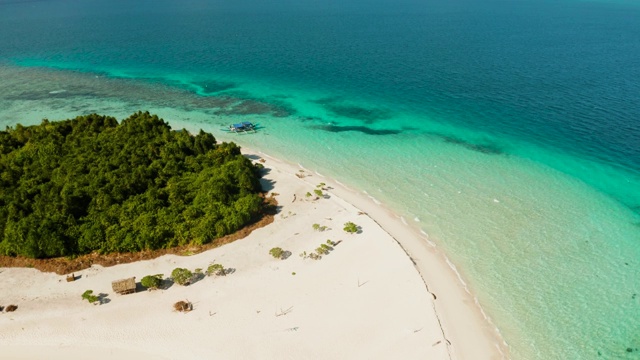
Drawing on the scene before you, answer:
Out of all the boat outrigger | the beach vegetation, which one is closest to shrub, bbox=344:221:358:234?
the beach vegetation

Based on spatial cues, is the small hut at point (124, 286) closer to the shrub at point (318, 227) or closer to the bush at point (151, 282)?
the bush at point (151, 282)

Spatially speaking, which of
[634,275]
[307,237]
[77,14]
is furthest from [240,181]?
[77,14]

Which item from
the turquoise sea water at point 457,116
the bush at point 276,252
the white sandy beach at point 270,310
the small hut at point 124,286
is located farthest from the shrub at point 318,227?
the small hut at point 124,286

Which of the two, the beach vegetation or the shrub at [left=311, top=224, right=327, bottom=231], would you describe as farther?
the shrub at [left=311, top=224, right=327, bottom=231]

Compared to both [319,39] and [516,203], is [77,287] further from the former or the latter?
[319,39]

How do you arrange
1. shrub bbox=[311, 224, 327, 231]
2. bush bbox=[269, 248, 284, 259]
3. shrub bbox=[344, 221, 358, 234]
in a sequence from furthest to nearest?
shrub bbox=[311, 224, 327, 231] < shrub bbox=[344, 221, 358, 234] < bush bbox=[269, 248, 284, 259]

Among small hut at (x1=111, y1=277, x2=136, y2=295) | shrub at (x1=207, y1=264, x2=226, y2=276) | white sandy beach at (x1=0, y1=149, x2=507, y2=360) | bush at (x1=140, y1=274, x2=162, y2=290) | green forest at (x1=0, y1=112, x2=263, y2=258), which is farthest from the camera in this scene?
green forest at (x1=0, y1=112, x2=263, y2=258)

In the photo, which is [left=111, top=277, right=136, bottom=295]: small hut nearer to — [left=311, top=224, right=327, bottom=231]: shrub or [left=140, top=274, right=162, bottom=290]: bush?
[left=140, top=274, right=162, bottom=290]: bush
